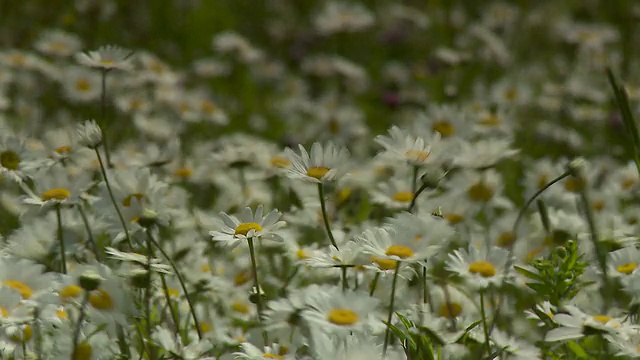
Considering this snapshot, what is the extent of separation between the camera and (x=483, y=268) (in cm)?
170

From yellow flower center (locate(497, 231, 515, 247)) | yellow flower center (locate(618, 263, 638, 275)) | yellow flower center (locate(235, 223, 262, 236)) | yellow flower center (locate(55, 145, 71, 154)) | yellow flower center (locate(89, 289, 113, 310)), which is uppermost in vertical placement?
yellow flower center (locate(55, 145, 71, 154))

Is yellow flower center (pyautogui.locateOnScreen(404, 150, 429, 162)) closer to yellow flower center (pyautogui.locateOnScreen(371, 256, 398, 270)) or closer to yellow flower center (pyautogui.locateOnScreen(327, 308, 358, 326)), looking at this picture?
yellow flower center (pyautogui.locateOnScreen(371, 256, 398, 270))

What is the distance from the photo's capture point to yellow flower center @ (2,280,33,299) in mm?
1464

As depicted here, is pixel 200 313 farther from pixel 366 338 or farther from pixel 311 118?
pixel 311 118

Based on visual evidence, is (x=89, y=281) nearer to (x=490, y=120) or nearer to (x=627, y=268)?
(x=627, y=268)

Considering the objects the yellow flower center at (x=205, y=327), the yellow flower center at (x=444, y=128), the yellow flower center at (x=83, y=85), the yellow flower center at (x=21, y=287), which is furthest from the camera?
the yellow flower center at (x=83, y=85)

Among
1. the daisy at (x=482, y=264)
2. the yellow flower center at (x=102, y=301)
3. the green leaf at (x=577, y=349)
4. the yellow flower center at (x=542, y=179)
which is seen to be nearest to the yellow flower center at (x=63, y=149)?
the yellow flower center at (x=102, y=301)

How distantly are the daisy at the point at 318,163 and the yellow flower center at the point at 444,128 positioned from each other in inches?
44.1

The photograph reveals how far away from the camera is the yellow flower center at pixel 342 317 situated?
4.52 feet

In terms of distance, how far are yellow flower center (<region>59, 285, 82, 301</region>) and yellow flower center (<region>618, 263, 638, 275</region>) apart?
1025mm

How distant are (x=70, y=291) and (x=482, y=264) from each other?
2.55ft

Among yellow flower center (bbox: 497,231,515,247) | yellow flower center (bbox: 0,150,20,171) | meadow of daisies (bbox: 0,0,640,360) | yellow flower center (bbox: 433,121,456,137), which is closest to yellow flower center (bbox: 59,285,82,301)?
meadow of daisies (bbox: 0,0,640,360)

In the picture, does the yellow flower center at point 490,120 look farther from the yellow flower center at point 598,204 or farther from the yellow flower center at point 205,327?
the yellow flower center at point 205,327

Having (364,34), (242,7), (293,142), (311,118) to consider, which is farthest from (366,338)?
(242,7)
